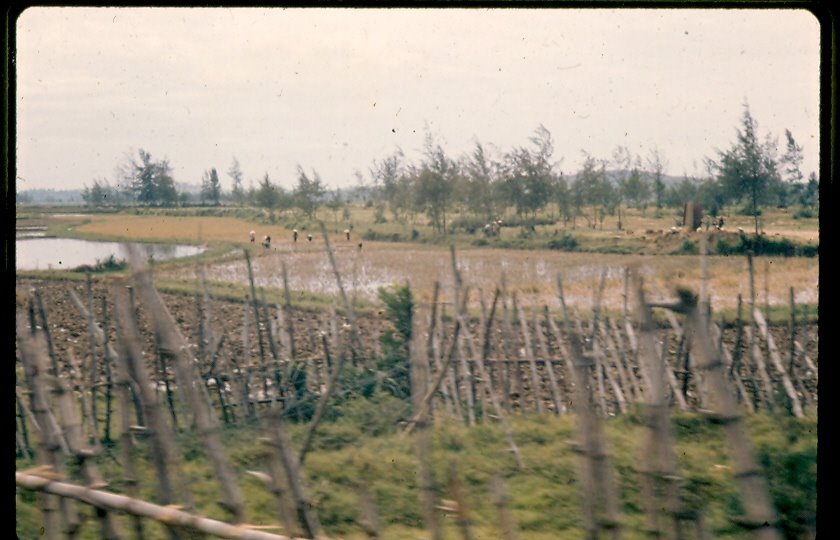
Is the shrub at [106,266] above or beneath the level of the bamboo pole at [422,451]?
above

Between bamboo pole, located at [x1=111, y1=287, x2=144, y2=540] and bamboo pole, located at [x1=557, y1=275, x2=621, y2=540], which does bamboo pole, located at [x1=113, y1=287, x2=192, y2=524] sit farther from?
bamboo pole, located at [x1=557, y1=275, x2=621, y2=540]

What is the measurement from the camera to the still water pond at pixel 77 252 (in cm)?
203

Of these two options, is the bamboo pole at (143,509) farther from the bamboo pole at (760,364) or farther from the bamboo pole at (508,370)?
the bamboo pole at (760,364)

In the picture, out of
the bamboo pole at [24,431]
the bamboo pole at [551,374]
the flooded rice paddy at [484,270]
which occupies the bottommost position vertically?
the bamboo pole at [24,431]

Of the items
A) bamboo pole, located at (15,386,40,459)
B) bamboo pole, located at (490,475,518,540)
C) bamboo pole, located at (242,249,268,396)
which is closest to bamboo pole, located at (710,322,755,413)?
bamboo pole, located at (490,475,518,540)

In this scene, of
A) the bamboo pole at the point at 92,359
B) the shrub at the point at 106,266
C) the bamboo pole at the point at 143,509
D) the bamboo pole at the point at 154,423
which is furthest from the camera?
the bamboo pole at the point at 92,359

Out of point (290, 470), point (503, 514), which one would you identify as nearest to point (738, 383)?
point (503, 514)

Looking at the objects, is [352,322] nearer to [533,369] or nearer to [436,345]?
[436,345]

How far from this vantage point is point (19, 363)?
2203mm

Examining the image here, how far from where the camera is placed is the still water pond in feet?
6.65

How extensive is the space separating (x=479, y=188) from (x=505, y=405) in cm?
111

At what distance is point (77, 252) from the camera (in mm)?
2264

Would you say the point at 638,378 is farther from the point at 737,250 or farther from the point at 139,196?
the point at 139,196

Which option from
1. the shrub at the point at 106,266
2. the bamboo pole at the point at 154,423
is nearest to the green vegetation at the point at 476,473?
the bamboo pole at the point at 154,423
